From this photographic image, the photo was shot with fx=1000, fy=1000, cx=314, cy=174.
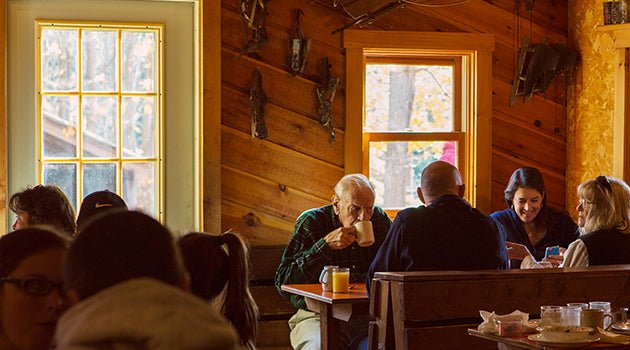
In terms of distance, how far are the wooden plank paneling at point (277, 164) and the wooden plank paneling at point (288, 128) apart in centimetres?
4

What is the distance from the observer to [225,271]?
2746 mm

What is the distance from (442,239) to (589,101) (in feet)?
7.79

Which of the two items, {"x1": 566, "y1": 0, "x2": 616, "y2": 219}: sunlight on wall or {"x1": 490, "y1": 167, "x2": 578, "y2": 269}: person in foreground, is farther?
{"x1": 566, "y1": 0, "x2": 616, "y2": 219}: sunlight on wall

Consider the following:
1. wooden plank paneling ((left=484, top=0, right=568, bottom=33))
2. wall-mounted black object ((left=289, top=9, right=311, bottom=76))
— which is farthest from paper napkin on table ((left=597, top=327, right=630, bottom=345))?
wooden plank paneling ((left=484, top=0, right=568, bottom=33))

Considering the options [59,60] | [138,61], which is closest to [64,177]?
[59,60]

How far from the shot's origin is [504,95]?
6727 millimetres

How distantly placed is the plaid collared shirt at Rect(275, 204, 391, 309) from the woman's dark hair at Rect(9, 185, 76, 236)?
1614 millimetres

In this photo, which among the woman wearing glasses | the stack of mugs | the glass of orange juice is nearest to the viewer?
the woman wearing glasses

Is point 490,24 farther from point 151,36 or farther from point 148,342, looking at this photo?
point 148,342

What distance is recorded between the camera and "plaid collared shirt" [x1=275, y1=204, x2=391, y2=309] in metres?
5.38

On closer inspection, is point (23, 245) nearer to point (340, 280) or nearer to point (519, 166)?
point (340, 280)

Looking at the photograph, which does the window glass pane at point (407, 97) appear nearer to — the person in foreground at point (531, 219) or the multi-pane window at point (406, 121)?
the multi-pane window at point (406, 121)

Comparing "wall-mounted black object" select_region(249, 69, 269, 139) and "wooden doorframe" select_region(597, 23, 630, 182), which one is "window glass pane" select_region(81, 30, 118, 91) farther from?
"wooden doorframe" select_region(597, 23, 630, 182)

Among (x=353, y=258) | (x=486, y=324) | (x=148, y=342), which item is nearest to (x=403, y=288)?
(x=486, y=324)
